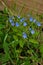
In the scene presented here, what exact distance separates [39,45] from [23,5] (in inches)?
15.8

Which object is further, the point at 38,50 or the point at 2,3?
the point at 2,3

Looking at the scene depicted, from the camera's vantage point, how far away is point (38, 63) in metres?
2.61

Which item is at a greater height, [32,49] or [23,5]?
[23,5]

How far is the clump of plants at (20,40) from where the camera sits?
2555 millimetres

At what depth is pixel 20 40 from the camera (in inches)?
103

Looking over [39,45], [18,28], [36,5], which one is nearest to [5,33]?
[18,28]

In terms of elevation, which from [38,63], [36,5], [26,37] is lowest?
[38,63]

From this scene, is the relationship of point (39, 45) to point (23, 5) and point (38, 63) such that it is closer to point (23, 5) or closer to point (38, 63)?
point (38, 63)

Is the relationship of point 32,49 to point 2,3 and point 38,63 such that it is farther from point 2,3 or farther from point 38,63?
point 2,3

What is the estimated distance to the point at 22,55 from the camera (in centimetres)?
265

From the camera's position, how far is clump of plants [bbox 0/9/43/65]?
2.55 meters

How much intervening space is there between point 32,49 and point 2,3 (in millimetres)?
483

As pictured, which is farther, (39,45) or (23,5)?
(23,5)

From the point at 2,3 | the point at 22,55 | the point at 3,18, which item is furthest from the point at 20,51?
the point at 2,3
